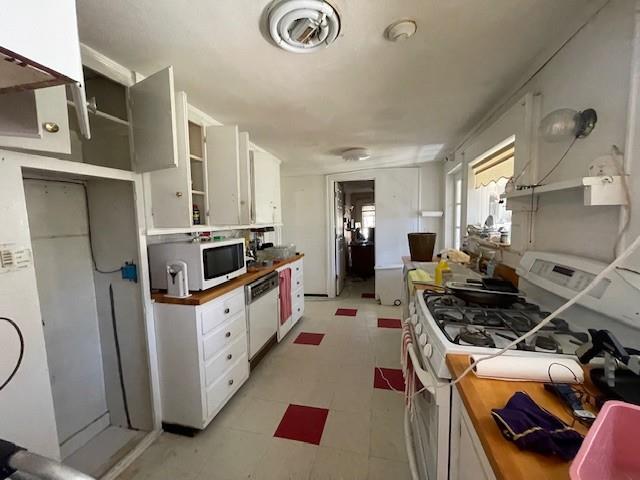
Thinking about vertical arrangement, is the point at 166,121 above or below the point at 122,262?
above

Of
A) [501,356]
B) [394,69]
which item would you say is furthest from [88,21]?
[501,356]

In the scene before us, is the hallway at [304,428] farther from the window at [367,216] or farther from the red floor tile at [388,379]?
the window at [367,216]

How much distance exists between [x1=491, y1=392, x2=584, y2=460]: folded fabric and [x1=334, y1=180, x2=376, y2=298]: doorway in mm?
3809

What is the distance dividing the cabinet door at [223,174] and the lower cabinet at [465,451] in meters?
1.78

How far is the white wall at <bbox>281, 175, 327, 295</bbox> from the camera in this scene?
14.8 ft

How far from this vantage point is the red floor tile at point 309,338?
9.61ft

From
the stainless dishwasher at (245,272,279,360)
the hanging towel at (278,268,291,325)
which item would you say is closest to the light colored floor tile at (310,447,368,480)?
the stainless dishwasher at (245,272,279,360)

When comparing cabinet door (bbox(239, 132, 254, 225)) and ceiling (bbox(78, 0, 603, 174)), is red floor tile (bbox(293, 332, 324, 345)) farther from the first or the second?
ceiling (bbox(78, 0, 603, 174))

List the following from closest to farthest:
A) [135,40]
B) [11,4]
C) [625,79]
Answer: [11,4] → [625,79] → [135,40]

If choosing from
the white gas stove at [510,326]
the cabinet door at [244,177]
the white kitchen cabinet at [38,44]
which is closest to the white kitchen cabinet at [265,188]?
the cabinet door at [244,177]

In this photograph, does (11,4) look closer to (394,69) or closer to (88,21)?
(88,21)

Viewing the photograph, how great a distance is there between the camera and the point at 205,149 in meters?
2.02

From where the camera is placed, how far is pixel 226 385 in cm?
187

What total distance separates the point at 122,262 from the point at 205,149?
0.99m
